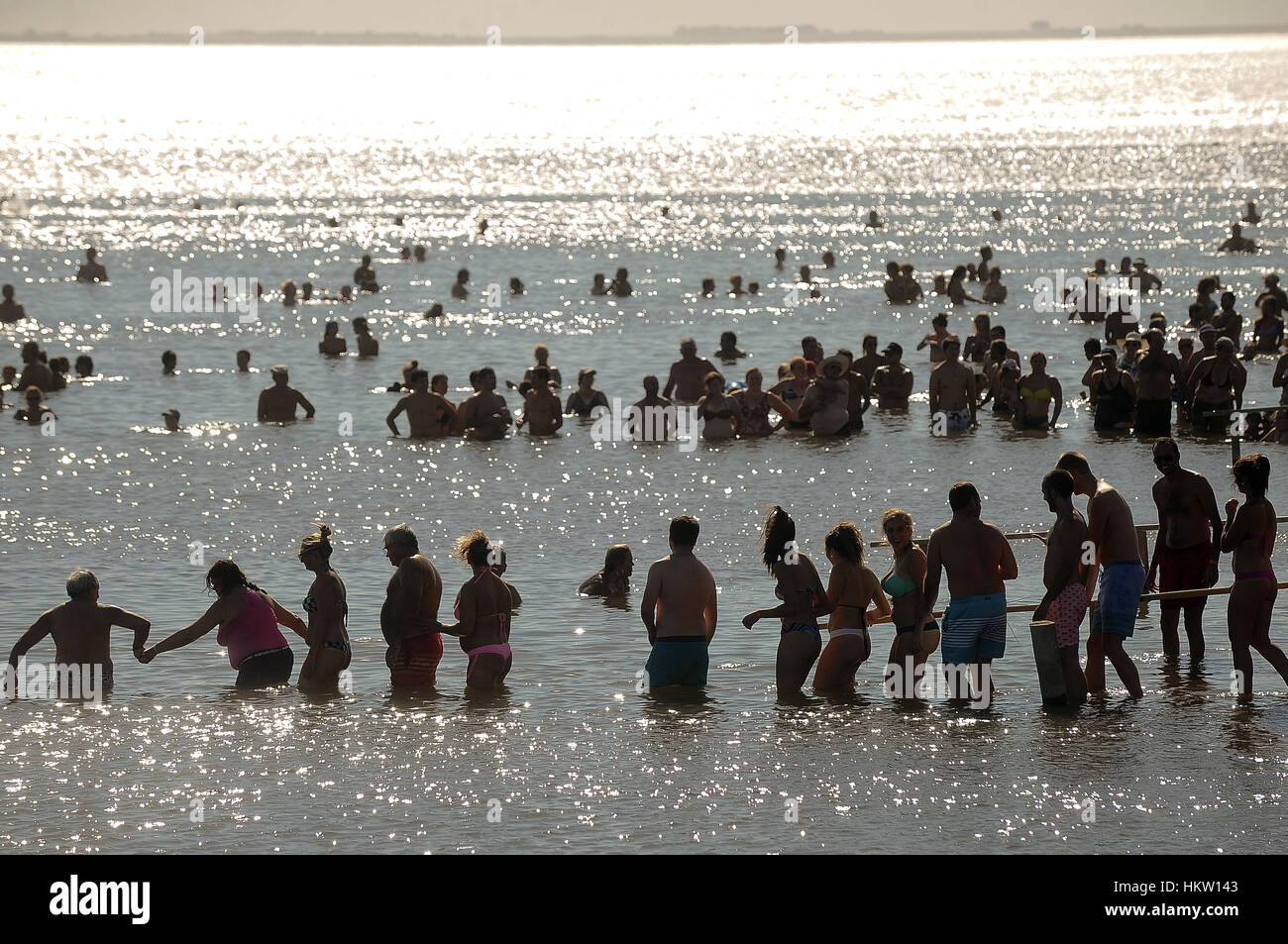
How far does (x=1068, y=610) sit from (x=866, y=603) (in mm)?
1225

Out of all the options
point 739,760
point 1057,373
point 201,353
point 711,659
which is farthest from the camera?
point 201,353

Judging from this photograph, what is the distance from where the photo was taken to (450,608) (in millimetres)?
13633

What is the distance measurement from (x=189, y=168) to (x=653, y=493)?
285 feet

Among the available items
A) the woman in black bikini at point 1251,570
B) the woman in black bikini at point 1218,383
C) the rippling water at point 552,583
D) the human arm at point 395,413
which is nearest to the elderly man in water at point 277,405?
the rippling water at point 552,583

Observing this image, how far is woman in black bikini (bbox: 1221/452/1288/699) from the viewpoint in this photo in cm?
1065

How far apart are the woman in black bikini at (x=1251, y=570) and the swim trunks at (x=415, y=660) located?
4855mm

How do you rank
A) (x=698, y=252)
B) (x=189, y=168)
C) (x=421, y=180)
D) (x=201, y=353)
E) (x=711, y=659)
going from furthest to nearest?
(x=189, y=168), (x=421, y=180), (x=698, y=252), (x=201, y=353), (x=711, y=659)

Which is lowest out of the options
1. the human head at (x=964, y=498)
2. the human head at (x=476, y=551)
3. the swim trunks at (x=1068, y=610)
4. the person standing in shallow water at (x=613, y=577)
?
the person standing in shallow water at (x=613, y=577)

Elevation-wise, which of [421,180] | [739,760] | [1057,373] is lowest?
[739,760]

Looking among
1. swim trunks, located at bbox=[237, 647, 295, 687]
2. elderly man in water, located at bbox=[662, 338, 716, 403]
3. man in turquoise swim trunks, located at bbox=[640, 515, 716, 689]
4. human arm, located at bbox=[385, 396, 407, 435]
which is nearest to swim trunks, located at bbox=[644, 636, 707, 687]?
man in turquoise swim trunks, located at bbox=[640, 515, 716, 689]

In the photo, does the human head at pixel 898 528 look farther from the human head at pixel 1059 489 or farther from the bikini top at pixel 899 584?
the human head at pixel 1059 489

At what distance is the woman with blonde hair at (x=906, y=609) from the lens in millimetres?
10820
